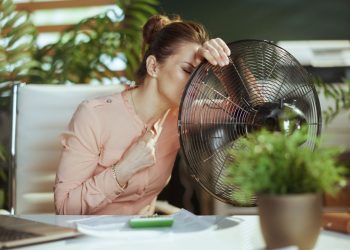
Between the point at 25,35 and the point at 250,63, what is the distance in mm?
1777

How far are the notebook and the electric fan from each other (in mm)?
330

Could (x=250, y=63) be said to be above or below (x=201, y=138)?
above

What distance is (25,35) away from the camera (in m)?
2.81

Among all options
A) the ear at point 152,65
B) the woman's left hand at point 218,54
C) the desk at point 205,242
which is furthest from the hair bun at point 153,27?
the desk at point 205,242

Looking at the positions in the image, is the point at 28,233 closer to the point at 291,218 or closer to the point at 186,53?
the point at 291,218

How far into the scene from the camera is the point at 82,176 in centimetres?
156

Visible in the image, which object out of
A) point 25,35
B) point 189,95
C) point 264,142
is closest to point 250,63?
point 189,95

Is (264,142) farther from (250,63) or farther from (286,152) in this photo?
(250,63)

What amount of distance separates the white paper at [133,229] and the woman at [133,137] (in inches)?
10.1

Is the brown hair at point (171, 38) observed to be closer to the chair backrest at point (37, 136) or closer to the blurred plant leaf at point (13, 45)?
the chair backrest at point (37, 136)

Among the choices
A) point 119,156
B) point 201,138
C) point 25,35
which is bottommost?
point 119,156

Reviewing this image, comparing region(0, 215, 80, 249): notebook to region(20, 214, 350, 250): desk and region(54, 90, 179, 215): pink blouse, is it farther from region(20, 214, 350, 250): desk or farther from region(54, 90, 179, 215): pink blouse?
region(54, 90, 179, 215): pink blouse

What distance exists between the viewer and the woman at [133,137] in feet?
5.02

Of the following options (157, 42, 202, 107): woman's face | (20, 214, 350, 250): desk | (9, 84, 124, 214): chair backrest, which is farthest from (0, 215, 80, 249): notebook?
(9, 84, 124, 214): chair backrest
